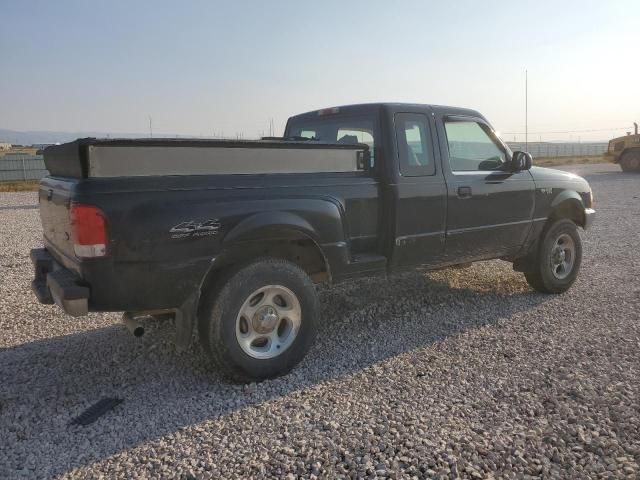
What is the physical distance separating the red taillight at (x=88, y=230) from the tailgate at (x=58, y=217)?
0.16 meters

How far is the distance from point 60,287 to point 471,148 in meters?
3.81

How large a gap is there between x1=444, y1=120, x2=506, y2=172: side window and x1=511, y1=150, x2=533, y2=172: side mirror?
125mm

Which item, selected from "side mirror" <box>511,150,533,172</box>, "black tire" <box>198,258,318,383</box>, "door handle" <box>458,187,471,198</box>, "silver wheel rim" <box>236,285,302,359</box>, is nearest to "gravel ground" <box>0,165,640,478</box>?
"black tire" <box>198,258,318,383</box>

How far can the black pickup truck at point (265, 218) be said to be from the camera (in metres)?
3.13

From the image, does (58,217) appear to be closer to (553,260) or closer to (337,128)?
(337,128)

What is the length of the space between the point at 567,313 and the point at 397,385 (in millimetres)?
2430

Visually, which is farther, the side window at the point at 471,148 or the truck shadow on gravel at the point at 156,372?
the side window at the point at 471,148

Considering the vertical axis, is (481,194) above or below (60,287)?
above

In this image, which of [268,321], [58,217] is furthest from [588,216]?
[58,217]

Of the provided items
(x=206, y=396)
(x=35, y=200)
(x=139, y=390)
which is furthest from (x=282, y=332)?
(x=35, y=200)

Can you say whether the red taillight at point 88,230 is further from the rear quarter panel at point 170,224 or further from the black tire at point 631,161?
the black tire at point 631,161

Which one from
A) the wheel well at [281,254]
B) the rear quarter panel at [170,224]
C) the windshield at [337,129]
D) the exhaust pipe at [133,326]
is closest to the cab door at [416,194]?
the windshield at [337,129]

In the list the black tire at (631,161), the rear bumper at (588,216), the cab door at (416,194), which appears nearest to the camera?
the cab door at (416,194)

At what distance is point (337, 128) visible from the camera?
500 centimetres
